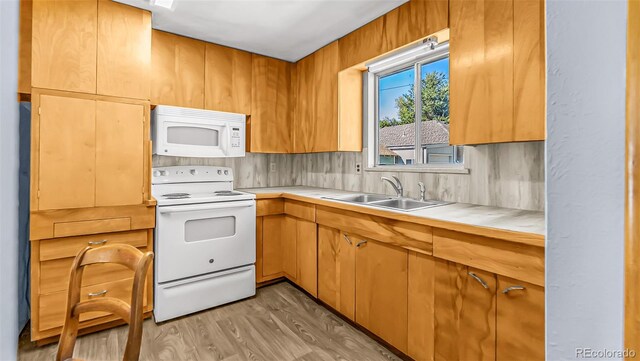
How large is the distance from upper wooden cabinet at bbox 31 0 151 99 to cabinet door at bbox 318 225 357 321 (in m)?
1.75

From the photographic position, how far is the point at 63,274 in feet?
6.57

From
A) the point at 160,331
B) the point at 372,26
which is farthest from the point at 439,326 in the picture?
the point at 372,26

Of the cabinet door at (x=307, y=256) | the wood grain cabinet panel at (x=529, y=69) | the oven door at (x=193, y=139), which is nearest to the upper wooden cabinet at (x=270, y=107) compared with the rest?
the oven door at (x=193, y=139)

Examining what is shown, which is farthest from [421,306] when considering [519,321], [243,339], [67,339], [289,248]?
[67,339]

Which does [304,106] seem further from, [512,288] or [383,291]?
[512,288]

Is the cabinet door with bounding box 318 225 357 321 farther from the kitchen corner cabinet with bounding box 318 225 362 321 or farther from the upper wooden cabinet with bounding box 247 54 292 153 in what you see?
the upper wooden cabinet with bounding box 247 54 292 153

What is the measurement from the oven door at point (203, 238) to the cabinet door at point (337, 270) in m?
0.66

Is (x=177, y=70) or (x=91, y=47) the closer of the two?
(x=91, y=47)

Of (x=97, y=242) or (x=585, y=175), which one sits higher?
(x=585, y=175)

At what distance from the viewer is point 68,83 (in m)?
2.01

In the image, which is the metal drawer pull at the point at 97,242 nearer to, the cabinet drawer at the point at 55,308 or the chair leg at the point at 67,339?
the cabinet drawer at the point at 55,308

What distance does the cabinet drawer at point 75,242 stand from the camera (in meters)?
1.94

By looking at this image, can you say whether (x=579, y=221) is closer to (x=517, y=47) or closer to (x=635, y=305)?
(x=635, y=305)

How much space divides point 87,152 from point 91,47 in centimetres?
70
